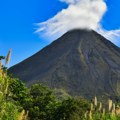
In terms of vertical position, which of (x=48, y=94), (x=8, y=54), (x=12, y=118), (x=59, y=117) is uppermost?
(x=48, y=94)

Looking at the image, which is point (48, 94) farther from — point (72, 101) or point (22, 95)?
point (22, 95)

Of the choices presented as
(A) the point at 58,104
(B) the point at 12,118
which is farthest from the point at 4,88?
(A) the point at 58,104

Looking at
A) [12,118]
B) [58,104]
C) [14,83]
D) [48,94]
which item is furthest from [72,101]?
[12,118]

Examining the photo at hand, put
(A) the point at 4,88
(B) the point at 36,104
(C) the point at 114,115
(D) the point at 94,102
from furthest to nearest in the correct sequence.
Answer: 1. (B) the point at 36,104
2. (D) the point at 94,102
3. (C) the point at 114,115
4. (A) the point at 4,88

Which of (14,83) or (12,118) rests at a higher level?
(14,83)

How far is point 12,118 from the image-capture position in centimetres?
1546

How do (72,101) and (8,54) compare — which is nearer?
(8,54)

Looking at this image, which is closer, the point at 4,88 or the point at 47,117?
the point at 4,88

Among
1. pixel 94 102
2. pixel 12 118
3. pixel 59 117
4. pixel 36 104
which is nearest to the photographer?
pixel 12 118

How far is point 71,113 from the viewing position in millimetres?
49281

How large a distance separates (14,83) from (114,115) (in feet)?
93.0

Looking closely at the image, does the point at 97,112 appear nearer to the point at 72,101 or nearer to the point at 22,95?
the point at 22,95

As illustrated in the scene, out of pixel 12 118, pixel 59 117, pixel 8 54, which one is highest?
pixel 59 117

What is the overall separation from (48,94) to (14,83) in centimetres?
1251
